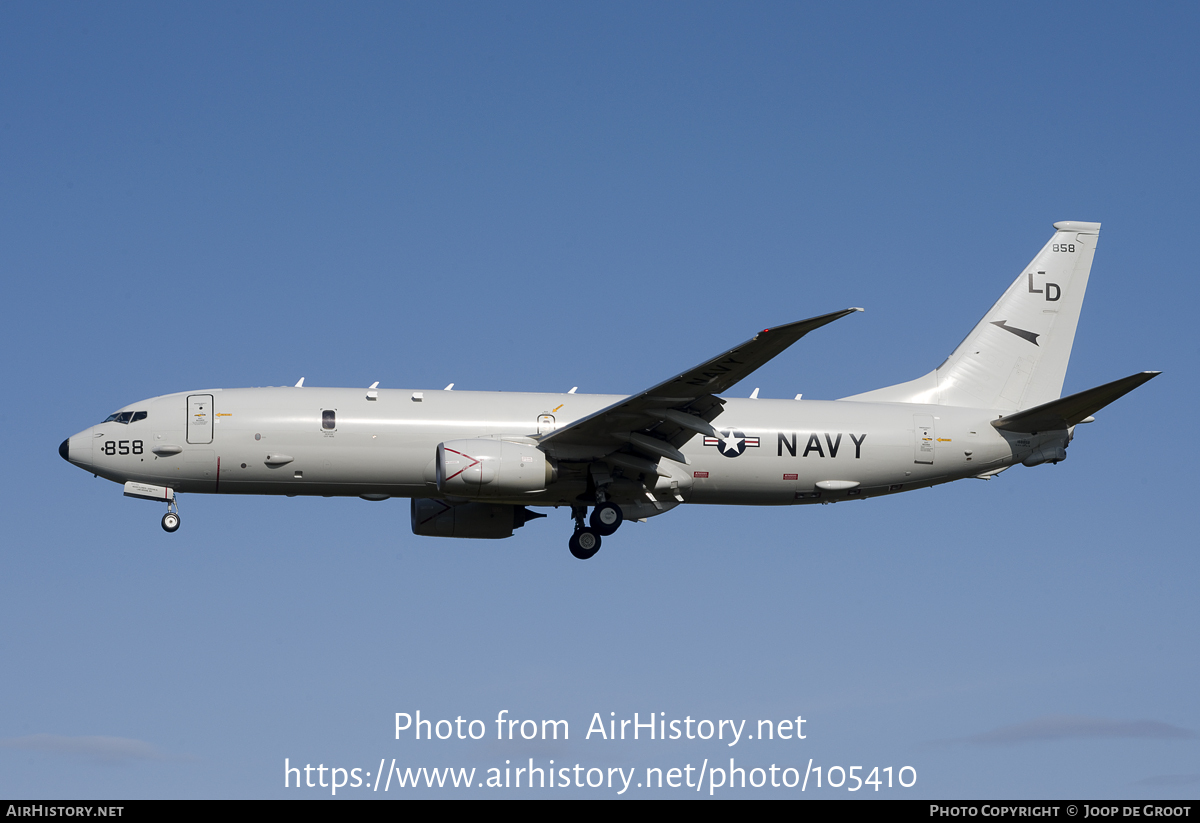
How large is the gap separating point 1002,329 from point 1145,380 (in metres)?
8.76

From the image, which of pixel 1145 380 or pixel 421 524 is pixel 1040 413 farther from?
pixel 421 524

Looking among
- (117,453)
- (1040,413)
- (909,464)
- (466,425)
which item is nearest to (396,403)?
(466,425)

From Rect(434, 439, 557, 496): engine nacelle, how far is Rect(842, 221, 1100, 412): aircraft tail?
11.1 m

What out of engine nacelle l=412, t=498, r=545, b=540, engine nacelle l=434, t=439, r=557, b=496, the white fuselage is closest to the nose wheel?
the white fuselage

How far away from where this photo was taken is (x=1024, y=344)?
4209 centimetres

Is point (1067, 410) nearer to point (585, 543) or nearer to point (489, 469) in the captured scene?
point (585, 543)

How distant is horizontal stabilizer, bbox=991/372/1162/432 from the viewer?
1383 inches

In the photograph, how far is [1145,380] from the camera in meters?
33.8

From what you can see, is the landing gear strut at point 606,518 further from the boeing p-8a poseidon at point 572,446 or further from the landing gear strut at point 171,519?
the landing gear strut at point 171,519

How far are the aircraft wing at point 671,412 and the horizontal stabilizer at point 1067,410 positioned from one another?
9279mm

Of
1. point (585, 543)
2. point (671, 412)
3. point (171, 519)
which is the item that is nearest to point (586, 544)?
point (585, 543)

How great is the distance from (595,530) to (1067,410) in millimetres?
13661

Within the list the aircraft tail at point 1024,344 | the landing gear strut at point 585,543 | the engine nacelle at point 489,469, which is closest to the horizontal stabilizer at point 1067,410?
the aircraft tail at point 1024,344

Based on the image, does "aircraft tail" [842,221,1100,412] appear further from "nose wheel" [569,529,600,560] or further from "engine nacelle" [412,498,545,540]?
"engine nacelle" [412,498,545,540]
